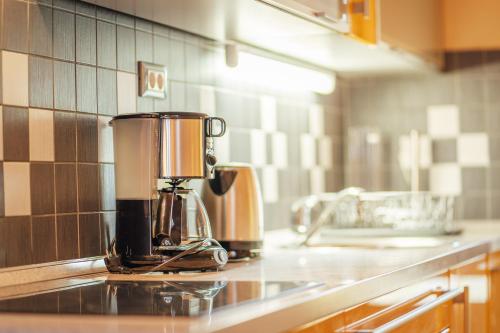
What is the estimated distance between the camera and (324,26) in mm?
2252

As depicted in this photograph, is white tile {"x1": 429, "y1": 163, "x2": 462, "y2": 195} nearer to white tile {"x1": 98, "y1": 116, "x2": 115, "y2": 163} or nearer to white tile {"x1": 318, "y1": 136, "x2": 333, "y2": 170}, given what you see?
white tile {"x1": 318, "y1": 136, "x2": 333, "y2": 170}

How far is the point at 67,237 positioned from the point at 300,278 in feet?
1.58

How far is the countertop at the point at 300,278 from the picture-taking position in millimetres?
1144

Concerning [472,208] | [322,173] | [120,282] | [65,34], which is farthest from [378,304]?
[472,208]

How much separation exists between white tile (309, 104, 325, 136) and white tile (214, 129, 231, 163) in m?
0.71

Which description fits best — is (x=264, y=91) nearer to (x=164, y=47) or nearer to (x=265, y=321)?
(x=164, y=47)

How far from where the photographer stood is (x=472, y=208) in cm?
354

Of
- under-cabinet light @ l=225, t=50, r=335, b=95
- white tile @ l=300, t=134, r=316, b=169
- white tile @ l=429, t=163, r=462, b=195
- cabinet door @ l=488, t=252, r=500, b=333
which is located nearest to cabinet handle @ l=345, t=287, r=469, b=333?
cabinet door @ l=488, t=252, r=500, b=333

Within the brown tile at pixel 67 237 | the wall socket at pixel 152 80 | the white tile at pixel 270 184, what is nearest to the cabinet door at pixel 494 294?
the white tile at pixel 270 184

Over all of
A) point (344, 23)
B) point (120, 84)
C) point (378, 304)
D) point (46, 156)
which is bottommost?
point (378, 304)

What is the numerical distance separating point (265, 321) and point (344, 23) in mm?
1259

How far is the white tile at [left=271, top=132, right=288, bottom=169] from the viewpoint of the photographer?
290cm

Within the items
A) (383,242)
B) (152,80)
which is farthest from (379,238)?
(152,80)

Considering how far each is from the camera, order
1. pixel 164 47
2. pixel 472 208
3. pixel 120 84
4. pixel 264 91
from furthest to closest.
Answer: pixel 472 208 < pixel 264 91 < pixel 164 47 < pixel 120 84
